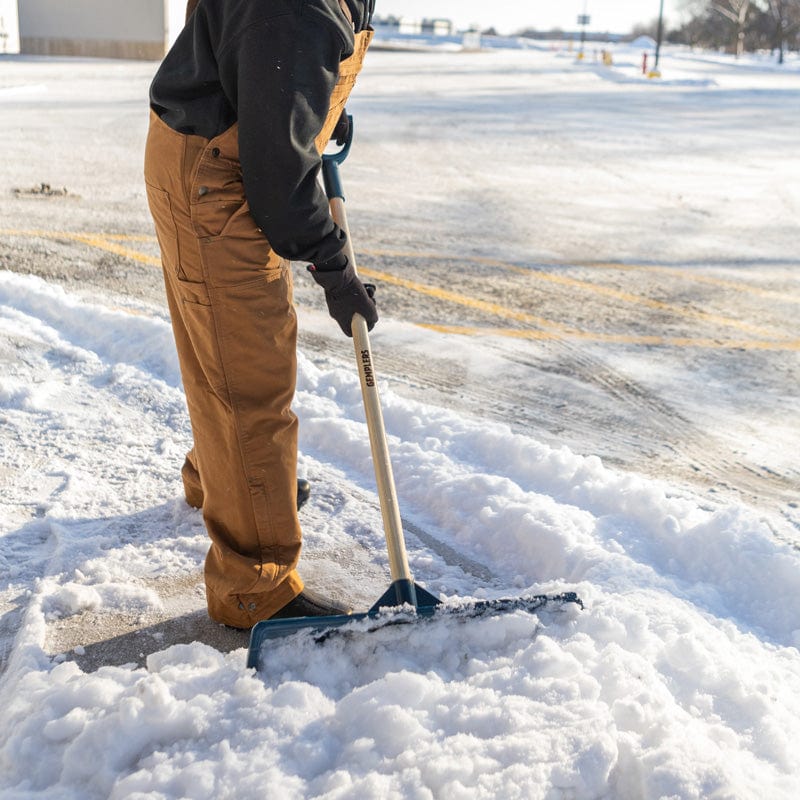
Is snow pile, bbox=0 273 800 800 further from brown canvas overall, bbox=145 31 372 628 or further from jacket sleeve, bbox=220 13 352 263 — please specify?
jacket sleeve, bbox=220 13 352 263

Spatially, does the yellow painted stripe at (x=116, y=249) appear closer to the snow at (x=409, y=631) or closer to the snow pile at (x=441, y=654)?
the snow at (x=409, y=631)

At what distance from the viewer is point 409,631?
226 cm

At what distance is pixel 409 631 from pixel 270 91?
129 centimetres

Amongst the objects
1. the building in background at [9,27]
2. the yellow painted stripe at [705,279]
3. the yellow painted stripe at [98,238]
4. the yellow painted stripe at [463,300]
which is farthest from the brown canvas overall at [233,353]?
the building in background at [9,27]

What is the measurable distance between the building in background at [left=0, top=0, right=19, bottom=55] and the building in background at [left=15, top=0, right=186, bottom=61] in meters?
0.23

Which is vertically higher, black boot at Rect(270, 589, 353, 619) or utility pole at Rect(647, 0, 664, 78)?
utility pole at Rect(647, 0, 664, 78)

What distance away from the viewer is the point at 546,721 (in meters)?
2.03

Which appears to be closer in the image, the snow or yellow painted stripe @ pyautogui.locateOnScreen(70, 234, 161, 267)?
the snow

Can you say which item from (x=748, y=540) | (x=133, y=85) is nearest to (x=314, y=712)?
(x=748, y=540)

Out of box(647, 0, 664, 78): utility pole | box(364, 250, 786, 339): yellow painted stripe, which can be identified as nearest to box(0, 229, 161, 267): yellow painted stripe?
box(364, 250, 786, 339): yellow painted stripe

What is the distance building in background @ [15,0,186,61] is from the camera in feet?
80.0

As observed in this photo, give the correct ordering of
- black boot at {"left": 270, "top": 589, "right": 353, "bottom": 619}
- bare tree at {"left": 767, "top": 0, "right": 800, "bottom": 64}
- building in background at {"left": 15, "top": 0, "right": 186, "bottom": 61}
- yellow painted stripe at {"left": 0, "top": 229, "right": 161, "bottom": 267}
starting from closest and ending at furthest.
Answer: black boot at {"left": 270, "top": 589, "right": 353, "bottom": 619}
yellow painted stripe at {"left": 0, "top": 229, "right": 161, "bottom": 267}
building in background at {"left": 15, "top": 0, "right": 186, "bottom": 61}
bare tree at {"left": 767, "top": 0, "right": 800, "bottom": 64}

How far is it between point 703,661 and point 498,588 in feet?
2.40

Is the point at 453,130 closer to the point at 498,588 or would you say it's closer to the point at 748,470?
the point at 748,470
